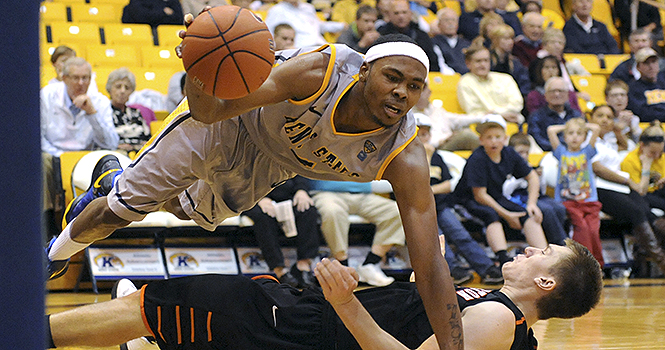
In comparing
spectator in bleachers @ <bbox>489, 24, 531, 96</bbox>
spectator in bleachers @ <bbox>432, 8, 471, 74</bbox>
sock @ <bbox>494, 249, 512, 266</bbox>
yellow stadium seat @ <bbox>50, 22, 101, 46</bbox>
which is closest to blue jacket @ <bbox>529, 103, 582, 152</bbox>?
spectator in bleachers @ <bbox>489, 24, 531, 96</bbox>

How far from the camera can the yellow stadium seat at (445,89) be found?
906 cm

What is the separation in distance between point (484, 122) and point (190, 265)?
3.28 meters

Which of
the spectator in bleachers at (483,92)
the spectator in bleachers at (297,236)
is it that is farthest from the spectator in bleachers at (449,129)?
the spectator in bleachers at (297,236)

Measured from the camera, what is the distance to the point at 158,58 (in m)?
9.00

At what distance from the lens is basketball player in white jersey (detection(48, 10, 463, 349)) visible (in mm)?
2895

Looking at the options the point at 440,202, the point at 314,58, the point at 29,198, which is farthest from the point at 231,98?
the point at 440,202

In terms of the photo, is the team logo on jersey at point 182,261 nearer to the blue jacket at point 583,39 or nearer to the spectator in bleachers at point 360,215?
the spectator in bleachers at point 360,215

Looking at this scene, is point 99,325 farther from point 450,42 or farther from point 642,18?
point 642,18

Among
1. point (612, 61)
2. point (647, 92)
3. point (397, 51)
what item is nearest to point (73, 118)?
point (397, 51)

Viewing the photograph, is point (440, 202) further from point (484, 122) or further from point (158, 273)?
point (158, 273)

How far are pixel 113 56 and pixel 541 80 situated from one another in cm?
548

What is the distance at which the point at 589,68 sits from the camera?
11.2 m

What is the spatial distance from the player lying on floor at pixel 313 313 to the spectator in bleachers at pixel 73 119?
4267 millimetres

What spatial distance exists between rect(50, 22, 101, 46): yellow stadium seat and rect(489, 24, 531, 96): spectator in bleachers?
5.15 metres
